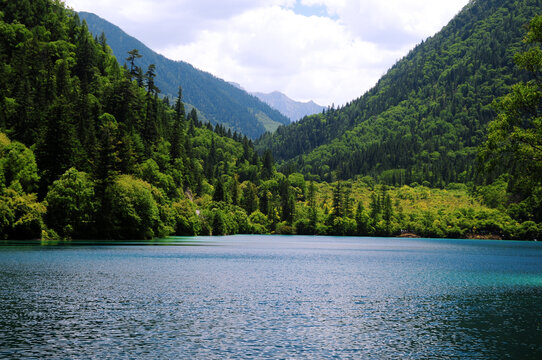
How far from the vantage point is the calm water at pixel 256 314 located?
22.5 m

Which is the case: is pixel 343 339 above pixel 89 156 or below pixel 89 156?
below

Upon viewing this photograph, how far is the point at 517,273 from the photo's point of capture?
6012 centimetres

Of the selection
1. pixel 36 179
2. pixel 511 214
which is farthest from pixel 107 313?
pixel 511 214

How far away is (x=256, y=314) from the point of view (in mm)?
30812

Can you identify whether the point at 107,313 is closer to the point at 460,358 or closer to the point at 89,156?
the point at 460,358

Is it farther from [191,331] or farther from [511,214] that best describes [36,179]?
[511,214]

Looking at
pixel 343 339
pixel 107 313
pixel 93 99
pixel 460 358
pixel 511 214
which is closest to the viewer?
pixel 460 358

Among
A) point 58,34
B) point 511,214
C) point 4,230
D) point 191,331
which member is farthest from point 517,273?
point 58,34

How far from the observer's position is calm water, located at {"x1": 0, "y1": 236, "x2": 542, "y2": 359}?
2255 centimetres

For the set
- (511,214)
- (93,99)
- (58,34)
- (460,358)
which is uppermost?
(58,34)

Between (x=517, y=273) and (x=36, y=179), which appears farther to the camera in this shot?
(x=36, y=179)

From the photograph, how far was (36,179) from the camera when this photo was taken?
103 m

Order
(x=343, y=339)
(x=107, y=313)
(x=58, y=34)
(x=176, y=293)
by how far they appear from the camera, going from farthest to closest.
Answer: (x=58, y=34) < (x=176, y=293) < (x=107, y=313) < (x=343, y=339)

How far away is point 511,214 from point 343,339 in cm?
19794
